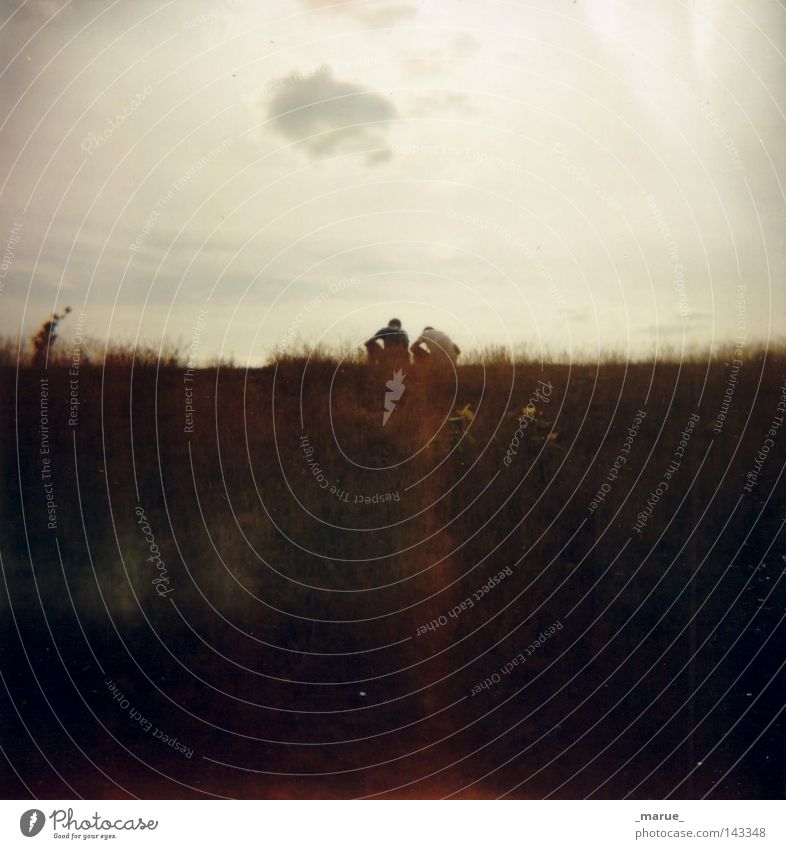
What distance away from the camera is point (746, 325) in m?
1.72

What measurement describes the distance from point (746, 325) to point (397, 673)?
1.23 m

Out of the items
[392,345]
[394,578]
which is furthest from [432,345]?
[394,578]

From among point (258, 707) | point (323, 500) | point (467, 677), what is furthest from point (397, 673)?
point (323, 500)

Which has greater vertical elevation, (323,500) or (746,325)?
(746,325)

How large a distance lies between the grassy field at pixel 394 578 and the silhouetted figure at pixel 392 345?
0.14ft

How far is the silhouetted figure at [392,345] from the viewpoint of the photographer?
1.70m

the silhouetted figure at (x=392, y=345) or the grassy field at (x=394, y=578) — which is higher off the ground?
the silhouetted figure at (x=392, y=345)

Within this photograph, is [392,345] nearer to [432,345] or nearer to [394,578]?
[432,345]

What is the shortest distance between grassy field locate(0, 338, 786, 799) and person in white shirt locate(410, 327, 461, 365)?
0.05 metres

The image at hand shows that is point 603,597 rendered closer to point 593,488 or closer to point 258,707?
point 593,488

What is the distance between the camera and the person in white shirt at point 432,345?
1700 mm

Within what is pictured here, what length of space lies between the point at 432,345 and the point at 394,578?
58 centimetres

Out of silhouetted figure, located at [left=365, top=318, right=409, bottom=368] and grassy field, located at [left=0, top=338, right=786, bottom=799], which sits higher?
silhouetted figure, located at [left=365, top=318, right=409, bottom=368]

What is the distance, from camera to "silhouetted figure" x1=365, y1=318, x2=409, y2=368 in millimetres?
1695
